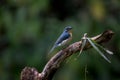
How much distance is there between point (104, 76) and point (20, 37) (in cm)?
79

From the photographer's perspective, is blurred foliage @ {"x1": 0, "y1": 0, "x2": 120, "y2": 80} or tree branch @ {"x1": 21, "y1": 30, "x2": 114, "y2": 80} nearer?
tree branch @ {"x1": 21, "y1": 30, "x2": 114, "y2": 80}

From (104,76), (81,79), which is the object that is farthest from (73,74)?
(104,76)

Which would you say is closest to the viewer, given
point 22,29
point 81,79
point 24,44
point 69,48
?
point 69,48

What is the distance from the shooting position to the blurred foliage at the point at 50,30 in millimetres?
5324

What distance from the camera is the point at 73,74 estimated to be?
16.9ft

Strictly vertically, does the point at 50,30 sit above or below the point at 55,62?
below

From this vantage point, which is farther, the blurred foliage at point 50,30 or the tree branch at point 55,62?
the blurred foliage at point 50,30

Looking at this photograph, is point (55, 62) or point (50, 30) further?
point (50, 30)

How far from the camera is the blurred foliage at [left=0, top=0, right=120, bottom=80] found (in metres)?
5.32

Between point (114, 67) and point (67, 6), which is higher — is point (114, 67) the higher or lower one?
the lower one

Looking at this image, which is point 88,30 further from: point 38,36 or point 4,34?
point 4,34

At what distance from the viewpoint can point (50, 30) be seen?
18.1ft

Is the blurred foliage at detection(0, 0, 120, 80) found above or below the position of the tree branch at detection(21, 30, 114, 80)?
below

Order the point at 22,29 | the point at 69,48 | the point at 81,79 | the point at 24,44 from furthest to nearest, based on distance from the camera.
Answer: the point at 24,44, the point at 22,29, the point at 81,79, the point at 69,48
